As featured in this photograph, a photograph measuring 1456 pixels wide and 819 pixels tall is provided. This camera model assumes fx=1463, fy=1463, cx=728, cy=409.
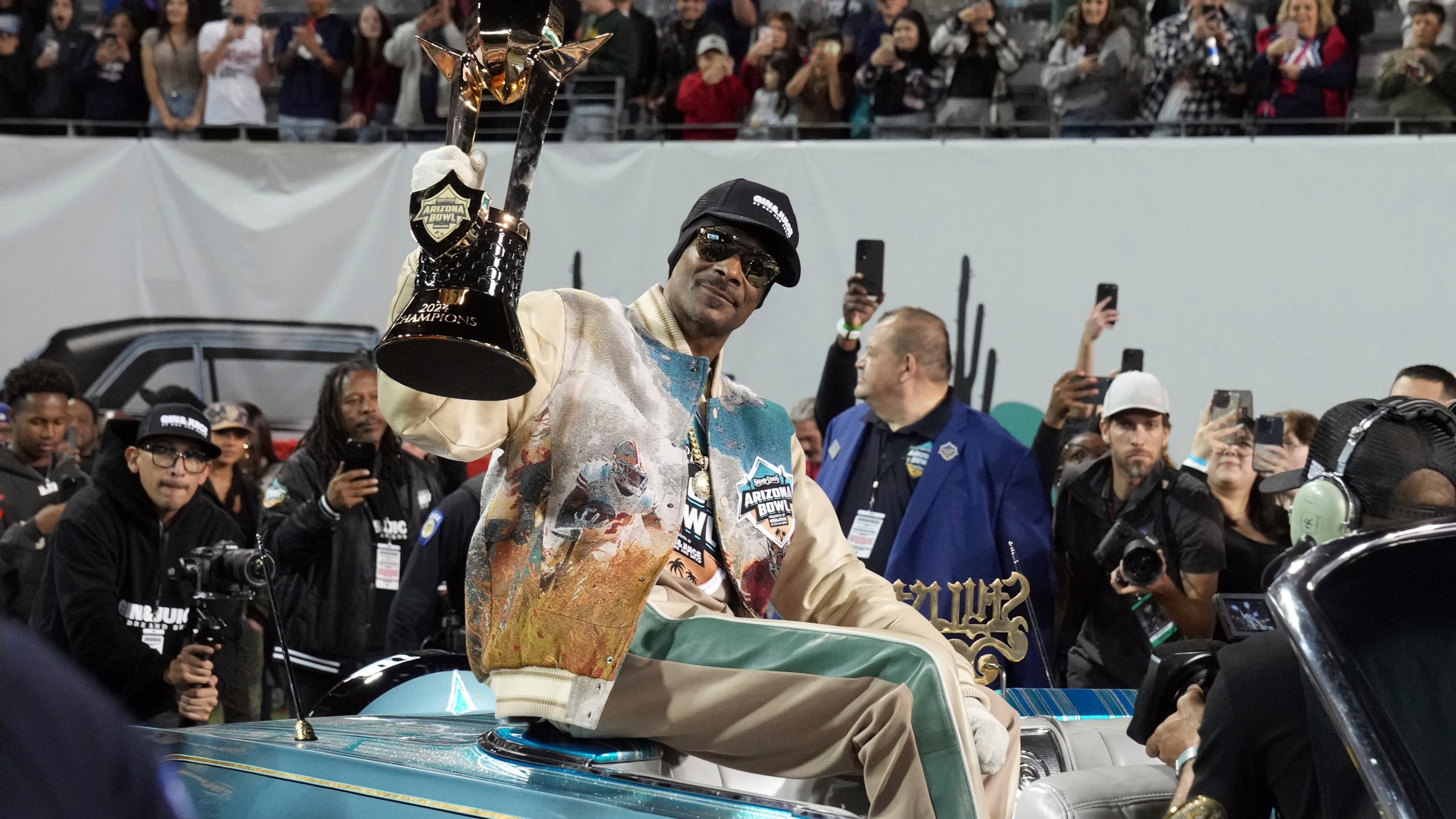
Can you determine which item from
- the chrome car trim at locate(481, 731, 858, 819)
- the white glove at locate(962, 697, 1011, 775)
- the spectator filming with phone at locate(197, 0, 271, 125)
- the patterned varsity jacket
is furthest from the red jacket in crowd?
the white glove at locate(962, 697, 1011, 775)

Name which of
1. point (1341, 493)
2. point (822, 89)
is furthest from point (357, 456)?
point (822, 89)

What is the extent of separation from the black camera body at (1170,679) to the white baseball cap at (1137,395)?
2953 millimetres

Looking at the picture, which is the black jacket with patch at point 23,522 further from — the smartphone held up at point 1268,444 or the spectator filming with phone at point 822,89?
the spectator filming with phone at point 822,89

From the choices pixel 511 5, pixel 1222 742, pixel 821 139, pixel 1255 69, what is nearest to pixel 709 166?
pixel 821 139

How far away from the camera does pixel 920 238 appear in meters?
8.47

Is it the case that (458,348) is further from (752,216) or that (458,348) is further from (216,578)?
(216,578)

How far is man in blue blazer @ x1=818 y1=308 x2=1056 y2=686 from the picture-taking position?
5410 millimetres

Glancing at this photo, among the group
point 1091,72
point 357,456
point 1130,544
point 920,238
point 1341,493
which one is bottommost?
point 1130,544

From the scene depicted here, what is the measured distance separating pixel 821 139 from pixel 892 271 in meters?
1.71

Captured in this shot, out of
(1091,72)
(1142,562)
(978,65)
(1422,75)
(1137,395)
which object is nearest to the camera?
(1142,562)

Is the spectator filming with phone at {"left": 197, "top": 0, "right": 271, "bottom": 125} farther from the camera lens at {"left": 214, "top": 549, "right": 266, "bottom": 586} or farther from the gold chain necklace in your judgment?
the gold chain necklace

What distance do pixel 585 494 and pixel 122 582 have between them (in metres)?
2.74

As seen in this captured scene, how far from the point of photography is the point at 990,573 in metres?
5.41

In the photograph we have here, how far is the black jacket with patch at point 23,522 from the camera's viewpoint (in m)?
6.01
